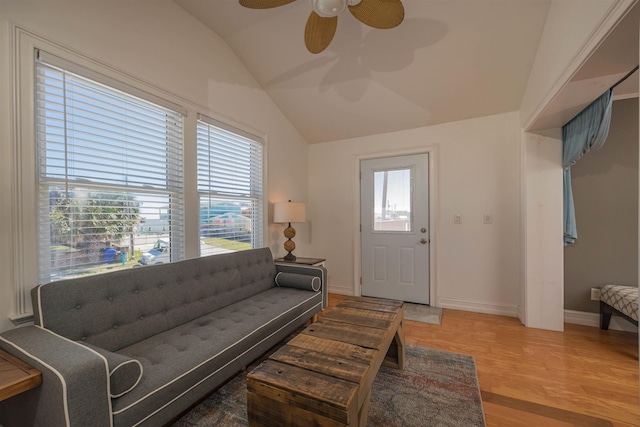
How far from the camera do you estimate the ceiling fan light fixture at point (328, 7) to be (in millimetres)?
1429

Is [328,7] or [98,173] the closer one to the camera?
[328,7]

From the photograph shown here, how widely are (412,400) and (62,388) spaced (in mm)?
1727

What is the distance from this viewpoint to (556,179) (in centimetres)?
260

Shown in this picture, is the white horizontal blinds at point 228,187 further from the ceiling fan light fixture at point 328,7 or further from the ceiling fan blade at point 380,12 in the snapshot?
the ceiling fan blade at point 380,12

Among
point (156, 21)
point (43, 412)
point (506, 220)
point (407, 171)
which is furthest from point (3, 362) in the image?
point (506, 220)

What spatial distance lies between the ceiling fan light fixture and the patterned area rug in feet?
7.59

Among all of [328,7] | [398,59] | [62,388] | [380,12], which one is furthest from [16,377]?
[398,59]

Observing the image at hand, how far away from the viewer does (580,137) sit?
2.23 metres

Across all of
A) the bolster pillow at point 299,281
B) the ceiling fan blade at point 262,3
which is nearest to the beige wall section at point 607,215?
the bolster pillow at point 299,281

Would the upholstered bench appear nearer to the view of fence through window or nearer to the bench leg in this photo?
the bench leg

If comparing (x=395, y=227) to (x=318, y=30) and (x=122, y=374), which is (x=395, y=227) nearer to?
(x=318, y=30)

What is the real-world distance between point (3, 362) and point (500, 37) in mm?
3749

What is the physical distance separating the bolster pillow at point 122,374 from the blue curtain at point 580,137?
332 centimetres

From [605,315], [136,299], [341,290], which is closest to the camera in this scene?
[136,299]
